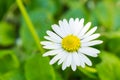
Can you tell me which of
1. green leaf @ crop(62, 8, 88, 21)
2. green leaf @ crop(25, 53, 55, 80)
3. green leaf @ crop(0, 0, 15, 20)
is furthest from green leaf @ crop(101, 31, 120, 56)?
green leaf @ crop(0, 0, 15, 20)

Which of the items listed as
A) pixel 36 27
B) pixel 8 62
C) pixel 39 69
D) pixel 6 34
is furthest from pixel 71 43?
pixel 6 34

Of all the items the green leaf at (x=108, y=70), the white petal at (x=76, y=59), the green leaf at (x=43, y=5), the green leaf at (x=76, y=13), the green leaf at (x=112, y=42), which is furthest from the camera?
the green leaf at (x=43, y=5)

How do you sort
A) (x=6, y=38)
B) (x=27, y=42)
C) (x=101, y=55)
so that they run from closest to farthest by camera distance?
(x=101, y=55) < (x=27, y=42) < (x=6, y=38)

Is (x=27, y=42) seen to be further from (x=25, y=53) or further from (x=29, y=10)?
(x=29, y=10)

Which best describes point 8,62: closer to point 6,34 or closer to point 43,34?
point 43,34

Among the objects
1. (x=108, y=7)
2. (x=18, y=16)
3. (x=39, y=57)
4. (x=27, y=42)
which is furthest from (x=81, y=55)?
(x=18, y=16)

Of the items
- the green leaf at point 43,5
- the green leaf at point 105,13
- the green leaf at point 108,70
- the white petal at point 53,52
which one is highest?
the green leaf at point 43,5

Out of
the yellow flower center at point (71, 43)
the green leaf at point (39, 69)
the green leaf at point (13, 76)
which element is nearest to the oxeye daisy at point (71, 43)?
the yellow flower center at point (71, 43)

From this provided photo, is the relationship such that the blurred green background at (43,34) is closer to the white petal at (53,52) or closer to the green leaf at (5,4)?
the green leaf at (5,4)
